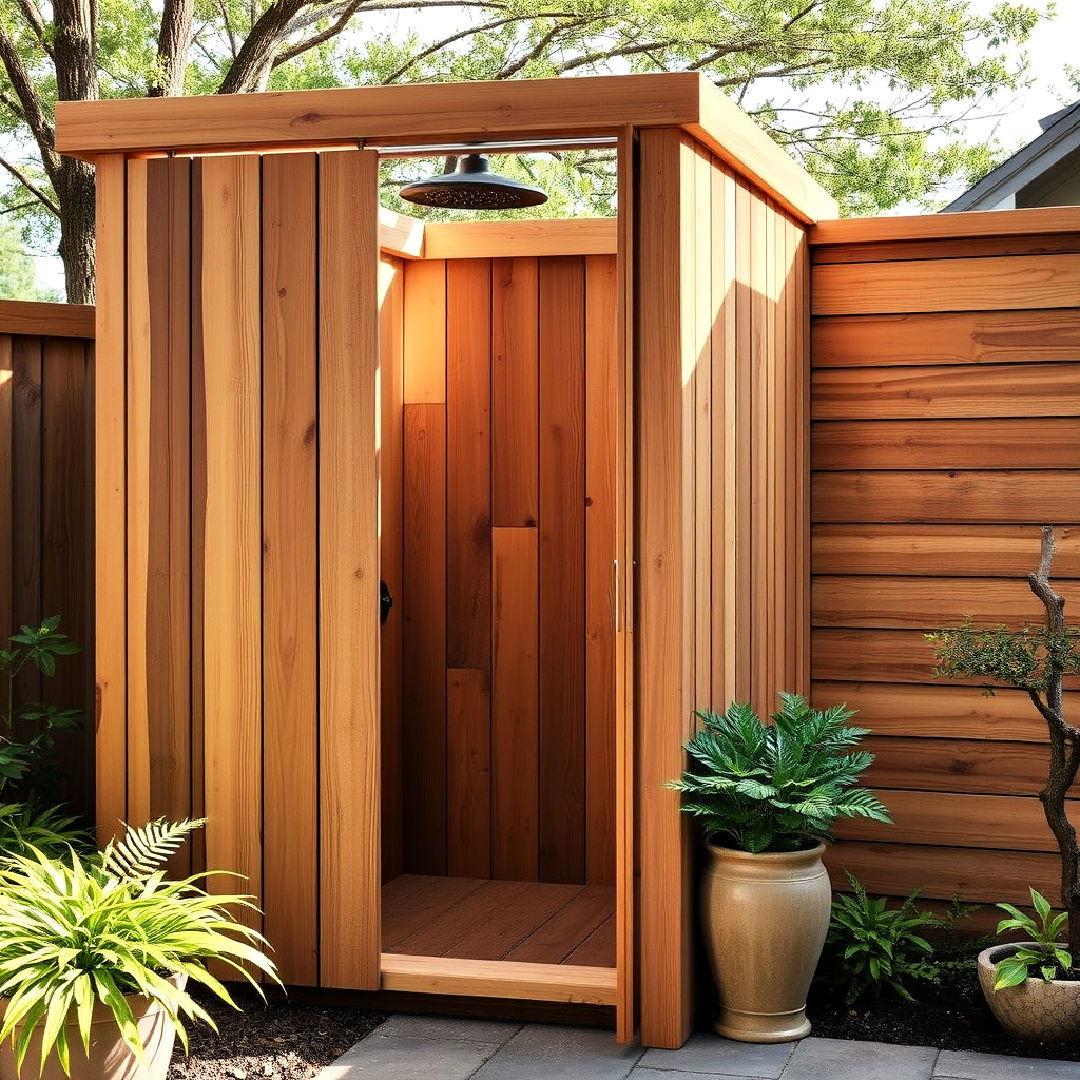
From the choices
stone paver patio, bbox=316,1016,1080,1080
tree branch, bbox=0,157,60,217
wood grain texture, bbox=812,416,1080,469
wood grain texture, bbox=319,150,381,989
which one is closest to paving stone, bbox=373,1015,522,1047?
stone paver patio, bbox=316,1016,1080,1080

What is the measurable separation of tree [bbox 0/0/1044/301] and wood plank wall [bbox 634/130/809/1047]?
684cm

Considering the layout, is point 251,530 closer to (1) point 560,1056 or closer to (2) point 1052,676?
(1) point 560,1056

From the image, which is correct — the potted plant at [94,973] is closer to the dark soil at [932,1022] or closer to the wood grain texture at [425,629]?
the dark soil at [932,1022]

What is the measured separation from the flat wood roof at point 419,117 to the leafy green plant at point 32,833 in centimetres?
185

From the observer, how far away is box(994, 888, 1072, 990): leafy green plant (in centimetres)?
374

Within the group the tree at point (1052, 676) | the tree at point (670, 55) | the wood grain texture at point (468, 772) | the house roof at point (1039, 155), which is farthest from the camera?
the tree at point (670, 55)

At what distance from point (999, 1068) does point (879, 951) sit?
57cm

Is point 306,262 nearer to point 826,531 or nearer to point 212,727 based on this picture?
point 212,727

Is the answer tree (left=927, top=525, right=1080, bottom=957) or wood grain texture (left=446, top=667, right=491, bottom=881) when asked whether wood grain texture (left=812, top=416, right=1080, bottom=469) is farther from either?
wood grain texture (left=446, top=667, right=491, bottom=881)

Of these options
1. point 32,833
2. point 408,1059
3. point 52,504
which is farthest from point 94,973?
Result: point 52,504

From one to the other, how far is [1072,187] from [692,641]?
180 inches

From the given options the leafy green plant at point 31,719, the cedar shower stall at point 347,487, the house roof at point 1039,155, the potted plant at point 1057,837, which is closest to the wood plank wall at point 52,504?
the leafy green plant at point 31,719

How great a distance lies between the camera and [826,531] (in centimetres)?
475

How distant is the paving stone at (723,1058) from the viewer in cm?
355
